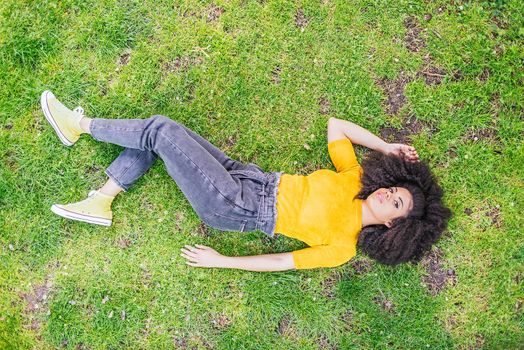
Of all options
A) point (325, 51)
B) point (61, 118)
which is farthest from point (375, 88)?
point (61, 118)

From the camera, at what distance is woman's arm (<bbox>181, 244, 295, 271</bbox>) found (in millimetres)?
5027

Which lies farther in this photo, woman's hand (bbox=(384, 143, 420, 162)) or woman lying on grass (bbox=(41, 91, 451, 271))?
woman's hand (bbox=(384, 143, 420, 162))

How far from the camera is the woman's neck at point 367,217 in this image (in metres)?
4.67

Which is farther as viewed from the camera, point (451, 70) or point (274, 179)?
point (451, 70)

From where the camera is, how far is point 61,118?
5.24m

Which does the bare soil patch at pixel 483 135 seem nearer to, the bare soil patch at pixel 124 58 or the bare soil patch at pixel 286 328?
the bare soil patch at pixel 286 328

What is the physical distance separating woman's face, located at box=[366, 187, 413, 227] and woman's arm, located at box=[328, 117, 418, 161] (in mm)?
644

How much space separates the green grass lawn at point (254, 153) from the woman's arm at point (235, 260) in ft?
0.54

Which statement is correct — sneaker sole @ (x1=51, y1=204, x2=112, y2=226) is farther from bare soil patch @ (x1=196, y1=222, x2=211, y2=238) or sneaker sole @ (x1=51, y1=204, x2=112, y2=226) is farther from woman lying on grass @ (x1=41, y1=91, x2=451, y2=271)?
bare soil patch @ (x1=196, y1=222, x2=211, y2=238)

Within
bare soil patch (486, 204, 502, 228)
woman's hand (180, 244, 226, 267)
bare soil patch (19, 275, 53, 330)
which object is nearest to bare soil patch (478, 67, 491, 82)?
bare soil patch (486, 204, 502, 228)

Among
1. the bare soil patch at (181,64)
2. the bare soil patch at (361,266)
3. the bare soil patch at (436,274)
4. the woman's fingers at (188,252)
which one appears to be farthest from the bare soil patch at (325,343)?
the bare soil patch at (181,64)

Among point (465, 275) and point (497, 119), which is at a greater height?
point (497, 119)

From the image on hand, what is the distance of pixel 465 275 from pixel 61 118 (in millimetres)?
4983

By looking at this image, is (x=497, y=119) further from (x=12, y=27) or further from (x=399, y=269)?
(x=12, y=27)
